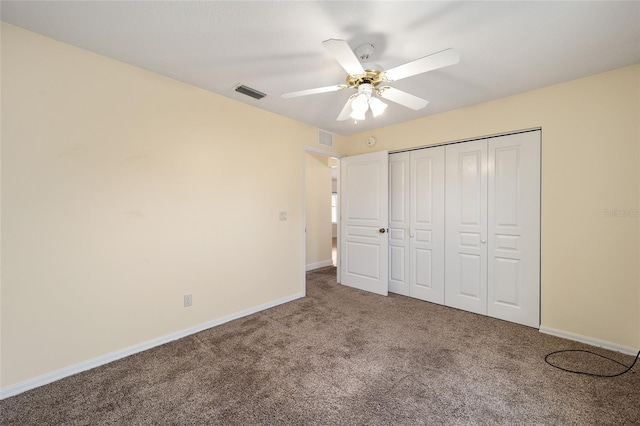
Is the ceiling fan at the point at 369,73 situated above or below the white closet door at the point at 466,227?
above

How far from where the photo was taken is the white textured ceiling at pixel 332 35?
164cm

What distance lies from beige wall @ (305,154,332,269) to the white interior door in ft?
4.06

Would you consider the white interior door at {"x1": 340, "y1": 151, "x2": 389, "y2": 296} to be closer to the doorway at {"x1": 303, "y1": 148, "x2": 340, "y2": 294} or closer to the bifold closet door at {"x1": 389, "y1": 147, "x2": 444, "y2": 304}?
the bifold closet door at {"x1": 389, "y1": 147, "x2": 444, "y2": 304}

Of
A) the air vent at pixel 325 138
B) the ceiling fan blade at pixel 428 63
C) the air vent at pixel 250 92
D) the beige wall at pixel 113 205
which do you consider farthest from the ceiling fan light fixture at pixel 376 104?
the air vent at pixel 325 138

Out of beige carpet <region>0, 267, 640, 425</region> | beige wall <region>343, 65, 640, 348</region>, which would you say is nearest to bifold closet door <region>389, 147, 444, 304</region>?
beige carpet <region>0, 267, 640, 425</region>

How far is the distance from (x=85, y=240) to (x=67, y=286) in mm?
357

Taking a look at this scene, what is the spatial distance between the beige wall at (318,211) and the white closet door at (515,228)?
3.24 m

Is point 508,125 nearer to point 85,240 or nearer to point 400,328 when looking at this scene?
point 400,328

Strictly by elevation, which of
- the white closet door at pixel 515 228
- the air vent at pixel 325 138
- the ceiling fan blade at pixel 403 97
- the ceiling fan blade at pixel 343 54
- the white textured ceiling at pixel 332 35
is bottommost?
the white closet door at pixel 515 228

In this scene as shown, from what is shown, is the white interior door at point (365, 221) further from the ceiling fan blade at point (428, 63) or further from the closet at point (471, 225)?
the ceiling fan blade at point (428, 63)

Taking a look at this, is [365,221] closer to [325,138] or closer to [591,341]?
[325,138]

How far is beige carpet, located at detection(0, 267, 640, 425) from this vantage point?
1622 millimetres

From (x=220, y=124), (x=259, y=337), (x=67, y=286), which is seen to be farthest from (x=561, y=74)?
(x=67, y=286)

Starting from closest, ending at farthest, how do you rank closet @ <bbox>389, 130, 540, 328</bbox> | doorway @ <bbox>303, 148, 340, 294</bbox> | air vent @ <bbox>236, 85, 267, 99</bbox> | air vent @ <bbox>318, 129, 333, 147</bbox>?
air vent @ <bbox>236, 85, 267, 99</bbox>
closet @ <bbox>389, 130, 540, 328</bbox>
air vent @ <bbox>318, 129, 333, 147</bbox>
doorway @ <bbox>303, 148, 340, 294</bbox>
